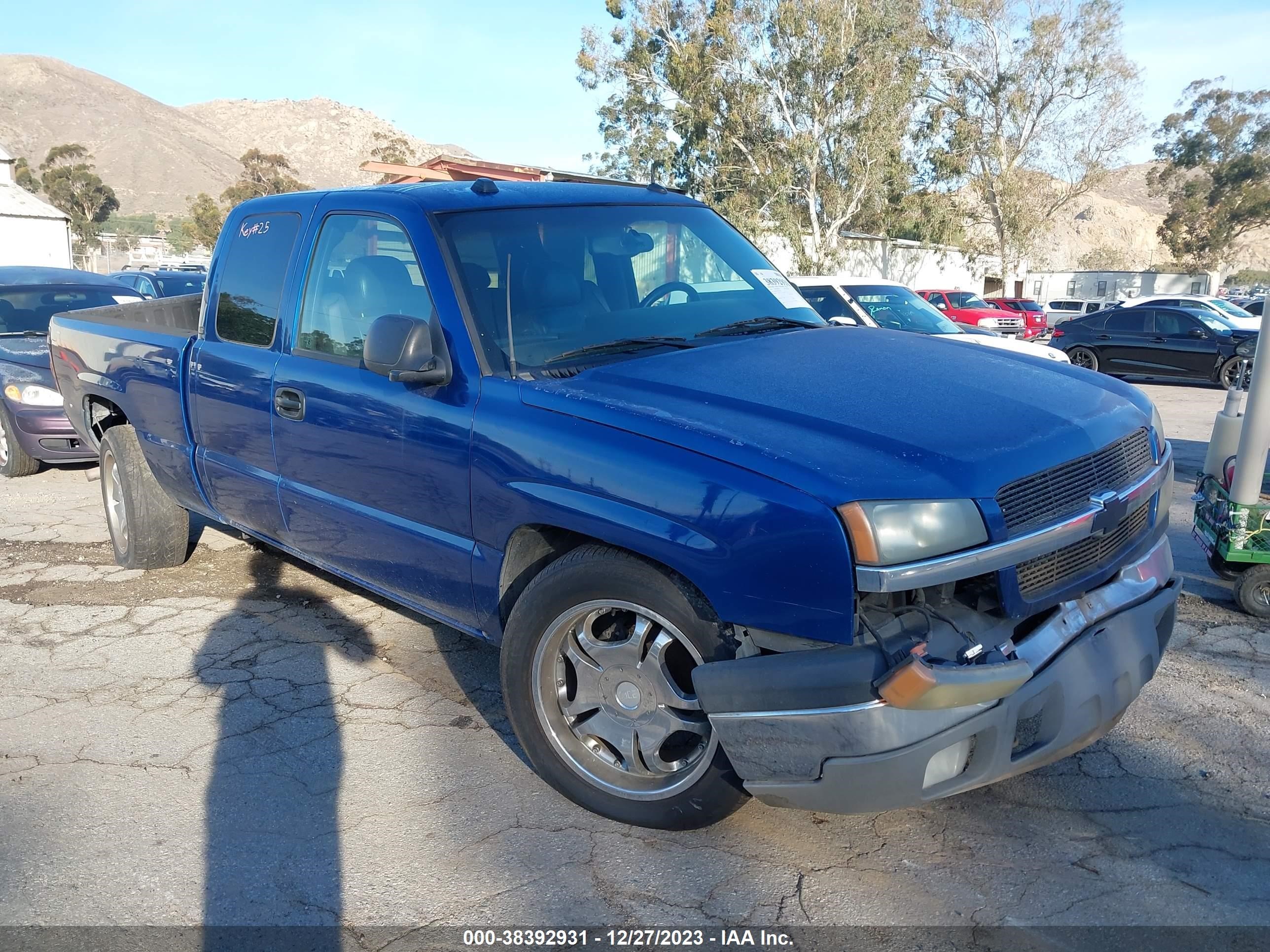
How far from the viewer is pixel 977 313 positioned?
25375 mm

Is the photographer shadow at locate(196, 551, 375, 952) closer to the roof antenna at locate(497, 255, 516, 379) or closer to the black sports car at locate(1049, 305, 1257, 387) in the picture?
the roof antenna at locate(497, 255, 516, 379)

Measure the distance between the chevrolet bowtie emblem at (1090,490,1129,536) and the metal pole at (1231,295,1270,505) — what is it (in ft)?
8.25

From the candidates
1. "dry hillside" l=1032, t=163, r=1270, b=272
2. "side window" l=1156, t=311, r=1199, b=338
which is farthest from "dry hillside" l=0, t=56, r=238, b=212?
"side window" l=1156, t=311, r=1199, b=338

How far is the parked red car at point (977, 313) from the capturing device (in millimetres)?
24859

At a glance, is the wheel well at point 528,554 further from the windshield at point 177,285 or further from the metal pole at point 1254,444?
the windshield at point 177,285

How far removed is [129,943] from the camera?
2734 mm

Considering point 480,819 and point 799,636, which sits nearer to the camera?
point 799,636

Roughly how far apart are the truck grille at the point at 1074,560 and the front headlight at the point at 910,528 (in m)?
0.26

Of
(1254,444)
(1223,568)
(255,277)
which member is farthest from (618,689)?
(1254,444)

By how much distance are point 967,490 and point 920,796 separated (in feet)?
2.58

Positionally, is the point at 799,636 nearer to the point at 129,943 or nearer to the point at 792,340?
the point at 792,340

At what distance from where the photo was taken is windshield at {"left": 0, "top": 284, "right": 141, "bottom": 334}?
9.35 m

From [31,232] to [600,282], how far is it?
1981 inches

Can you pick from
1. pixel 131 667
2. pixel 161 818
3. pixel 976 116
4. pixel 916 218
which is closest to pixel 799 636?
pixel 161 818
